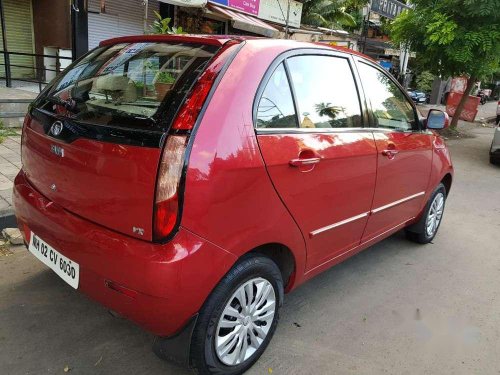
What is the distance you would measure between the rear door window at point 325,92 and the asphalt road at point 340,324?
129cm

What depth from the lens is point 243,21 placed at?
38.4 feet

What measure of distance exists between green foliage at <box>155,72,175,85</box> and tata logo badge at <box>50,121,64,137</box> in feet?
1.72

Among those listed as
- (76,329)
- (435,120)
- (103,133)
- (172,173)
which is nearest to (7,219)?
(76,329)

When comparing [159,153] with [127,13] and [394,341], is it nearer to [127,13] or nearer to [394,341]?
[394,341]

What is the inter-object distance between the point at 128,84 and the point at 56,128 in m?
0.45

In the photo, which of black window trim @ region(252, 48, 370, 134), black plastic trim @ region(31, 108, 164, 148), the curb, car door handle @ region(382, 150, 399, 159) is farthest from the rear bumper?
the curb

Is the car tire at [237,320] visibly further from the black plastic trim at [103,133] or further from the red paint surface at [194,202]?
the black plastic trim at [103,133]

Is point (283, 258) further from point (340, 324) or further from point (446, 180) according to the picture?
point (446, 180)

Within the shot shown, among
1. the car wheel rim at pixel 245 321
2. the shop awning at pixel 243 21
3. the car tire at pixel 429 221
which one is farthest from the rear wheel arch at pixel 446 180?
the shop awning at pixel 243 21

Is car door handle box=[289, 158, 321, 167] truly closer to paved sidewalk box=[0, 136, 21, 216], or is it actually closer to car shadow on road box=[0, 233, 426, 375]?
car shadow on road box=[0, 233, 426, 375]

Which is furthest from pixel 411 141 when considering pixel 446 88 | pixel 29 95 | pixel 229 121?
pixel 446 88

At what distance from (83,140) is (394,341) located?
2.17m

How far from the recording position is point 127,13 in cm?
1092

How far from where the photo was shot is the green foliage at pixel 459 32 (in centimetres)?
945
